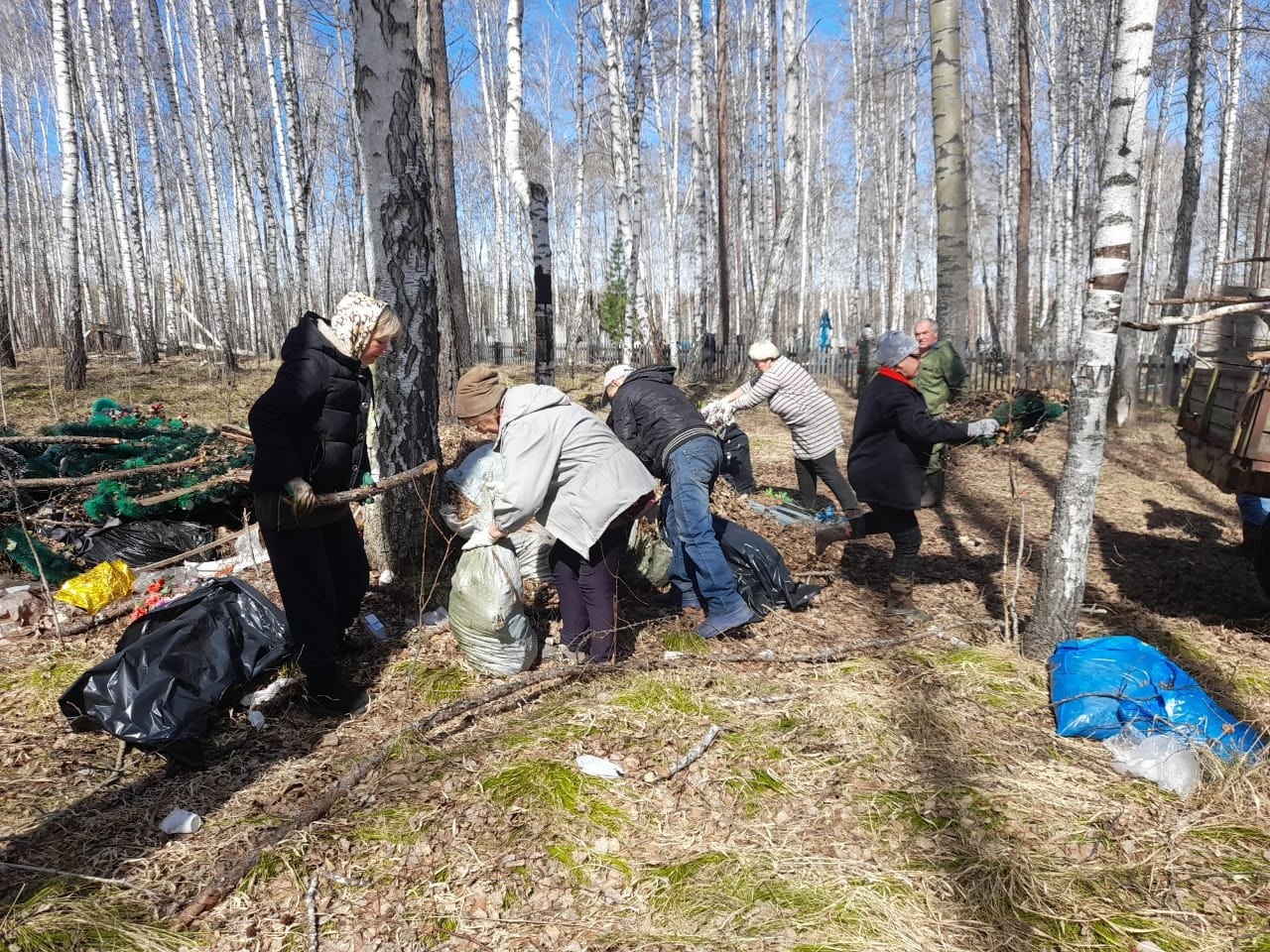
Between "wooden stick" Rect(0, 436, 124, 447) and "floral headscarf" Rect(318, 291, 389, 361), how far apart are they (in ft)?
11.3

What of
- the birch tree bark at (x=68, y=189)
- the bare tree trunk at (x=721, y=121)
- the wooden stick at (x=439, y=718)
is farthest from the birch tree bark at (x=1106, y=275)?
the birch tree bark at (x=68, y=189)

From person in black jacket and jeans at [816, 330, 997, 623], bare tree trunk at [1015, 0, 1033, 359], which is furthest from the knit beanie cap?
bare tree trunk at [1015, 0, 1033, 359]

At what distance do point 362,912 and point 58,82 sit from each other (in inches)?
485

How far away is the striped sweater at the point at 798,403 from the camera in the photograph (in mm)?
5988

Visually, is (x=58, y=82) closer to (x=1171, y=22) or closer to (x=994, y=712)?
(x=994, y=712)

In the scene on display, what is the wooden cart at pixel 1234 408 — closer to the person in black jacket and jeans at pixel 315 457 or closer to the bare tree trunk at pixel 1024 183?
the person in black jacket and jeans at pixel 315 457

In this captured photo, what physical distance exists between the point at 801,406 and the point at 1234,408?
9.42 feet

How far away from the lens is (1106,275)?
125 inches

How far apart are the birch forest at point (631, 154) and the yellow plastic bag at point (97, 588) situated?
102 inches

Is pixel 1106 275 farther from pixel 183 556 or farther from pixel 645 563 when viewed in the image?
pixel 183 556

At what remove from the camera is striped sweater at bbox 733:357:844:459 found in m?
5.99

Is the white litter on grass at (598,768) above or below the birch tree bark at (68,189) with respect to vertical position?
below

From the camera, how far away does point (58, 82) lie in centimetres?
973

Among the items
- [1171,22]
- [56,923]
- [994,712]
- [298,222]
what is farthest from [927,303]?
[56,923]
